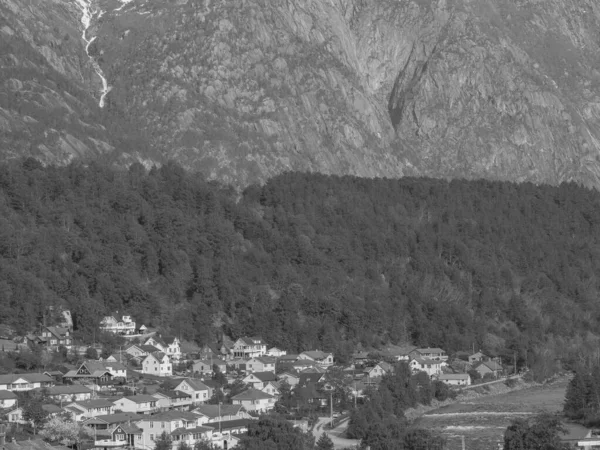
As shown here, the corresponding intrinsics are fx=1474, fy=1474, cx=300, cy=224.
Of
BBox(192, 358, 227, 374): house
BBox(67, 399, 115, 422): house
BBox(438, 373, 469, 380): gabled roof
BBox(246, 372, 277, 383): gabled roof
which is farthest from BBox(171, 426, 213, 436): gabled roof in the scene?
BBox(438, 373, 469, 380): gabled roof

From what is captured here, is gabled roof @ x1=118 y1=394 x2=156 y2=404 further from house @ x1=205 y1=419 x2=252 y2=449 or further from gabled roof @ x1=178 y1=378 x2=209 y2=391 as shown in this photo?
house @ x1=205 y1=419 x2=252 y2=449

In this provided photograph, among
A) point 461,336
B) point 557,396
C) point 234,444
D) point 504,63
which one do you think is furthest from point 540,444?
point 504,63

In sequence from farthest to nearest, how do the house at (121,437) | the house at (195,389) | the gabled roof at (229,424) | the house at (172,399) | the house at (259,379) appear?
1. the house at (259,379)
2. the house at (195,389)
3. the house at (172,399)
4. the gabled roof at (229,424)
5. the house at (121,437)

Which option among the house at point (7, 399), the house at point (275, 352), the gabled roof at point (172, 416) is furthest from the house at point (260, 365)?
the house at point (7, 399)

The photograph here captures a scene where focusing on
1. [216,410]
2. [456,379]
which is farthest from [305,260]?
[216,410]

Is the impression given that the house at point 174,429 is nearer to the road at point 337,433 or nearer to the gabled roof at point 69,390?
the road at point 337,433

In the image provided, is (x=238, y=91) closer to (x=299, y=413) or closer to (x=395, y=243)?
(x=395, y=243)
